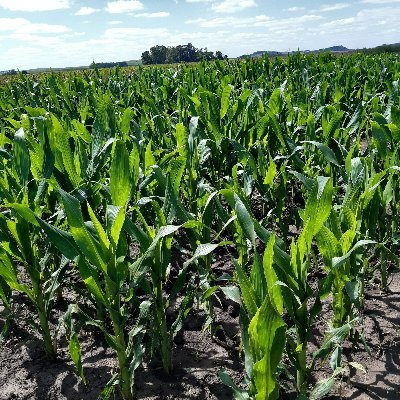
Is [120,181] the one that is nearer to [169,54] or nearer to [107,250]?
[107,250]

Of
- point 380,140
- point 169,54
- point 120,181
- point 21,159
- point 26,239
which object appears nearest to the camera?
point 120,181

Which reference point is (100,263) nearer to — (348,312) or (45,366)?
(45,366)

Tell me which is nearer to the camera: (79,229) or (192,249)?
(79,229)

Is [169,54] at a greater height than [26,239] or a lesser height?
greater

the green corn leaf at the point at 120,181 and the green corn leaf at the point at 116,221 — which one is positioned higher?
the green corn leaf at the point at 120,181

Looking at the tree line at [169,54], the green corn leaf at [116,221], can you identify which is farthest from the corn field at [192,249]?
the tree line at [169,54]

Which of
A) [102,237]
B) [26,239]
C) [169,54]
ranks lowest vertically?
[26,239]

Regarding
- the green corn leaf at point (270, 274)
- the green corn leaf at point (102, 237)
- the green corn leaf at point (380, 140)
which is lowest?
the green corn leaf at point (270, 274)

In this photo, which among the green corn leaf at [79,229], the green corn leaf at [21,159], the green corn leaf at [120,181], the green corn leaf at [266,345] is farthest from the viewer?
the green corn leaf at [21,159]

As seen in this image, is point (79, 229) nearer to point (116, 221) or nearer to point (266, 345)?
point (116, 221)

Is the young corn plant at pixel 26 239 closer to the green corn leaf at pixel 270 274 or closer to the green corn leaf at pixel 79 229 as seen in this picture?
the green corn leaf at pixel 79 229

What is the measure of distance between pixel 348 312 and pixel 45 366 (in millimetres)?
1433

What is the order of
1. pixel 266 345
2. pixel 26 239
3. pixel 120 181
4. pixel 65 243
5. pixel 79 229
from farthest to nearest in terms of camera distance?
pixel 26 239
pixel 120 181
pixel 65 243
pixel 79 229
pixel 266 345

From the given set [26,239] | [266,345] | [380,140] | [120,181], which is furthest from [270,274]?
[380,140]
